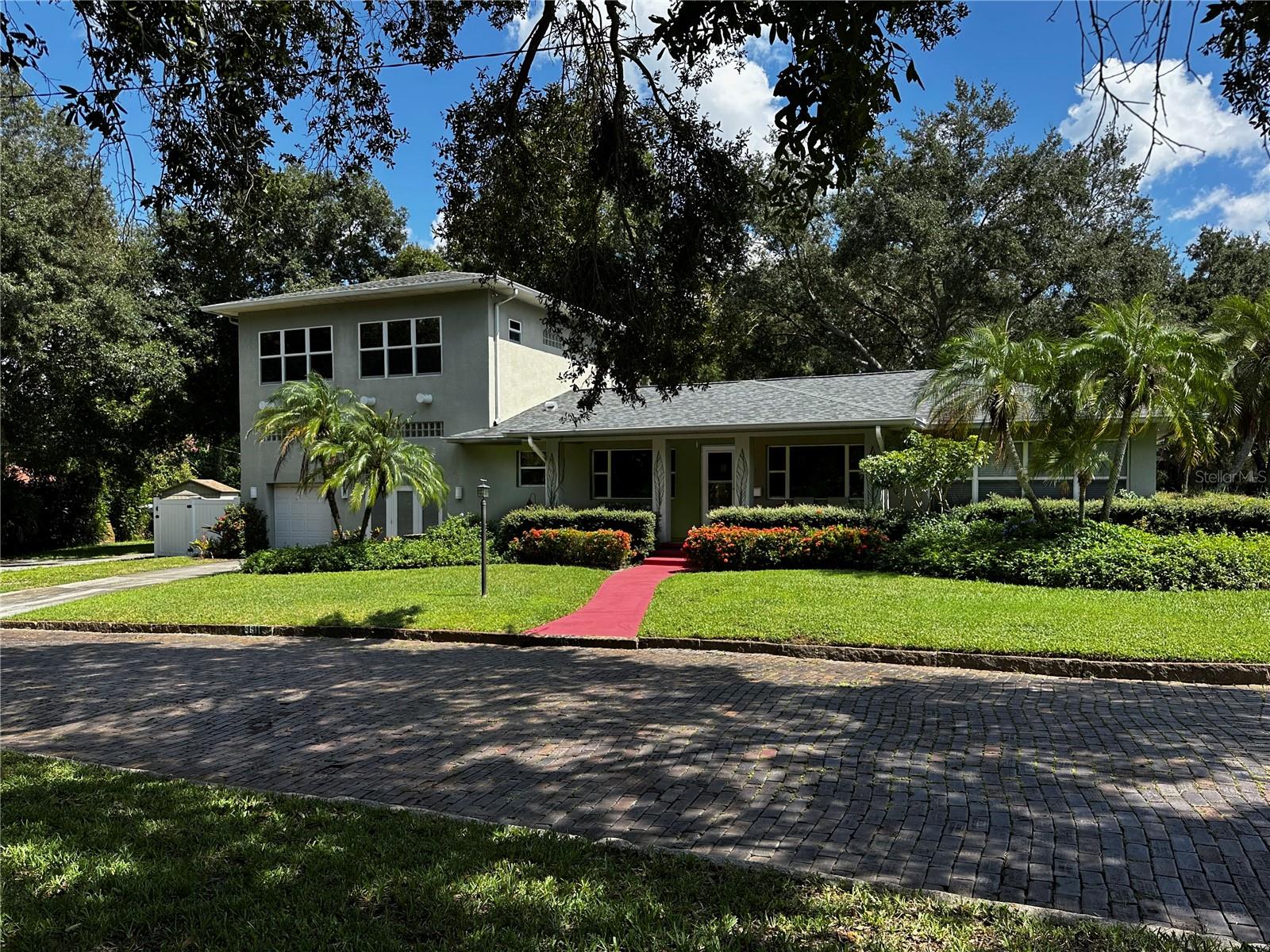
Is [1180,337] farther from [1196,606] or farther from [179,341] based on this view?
[179,341]

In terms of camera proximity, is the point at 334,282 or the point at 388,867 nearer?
the point at 388,867

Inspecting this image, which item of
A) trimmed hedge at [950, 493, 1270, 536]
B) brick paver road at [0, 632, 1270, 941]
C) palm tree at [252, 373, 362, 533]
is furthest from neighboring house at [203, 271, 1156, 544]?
brick paver road at [0, 632, 1270, 941]

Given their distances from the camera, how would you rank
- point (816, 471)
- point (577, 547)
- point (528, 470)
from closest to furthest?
point (577, 547)
point (816, 471)
point (528, 470)

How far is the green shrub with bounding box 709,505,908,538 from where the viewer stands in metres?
15.8

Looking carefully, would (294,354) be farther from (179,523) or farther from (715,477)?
(715,477)

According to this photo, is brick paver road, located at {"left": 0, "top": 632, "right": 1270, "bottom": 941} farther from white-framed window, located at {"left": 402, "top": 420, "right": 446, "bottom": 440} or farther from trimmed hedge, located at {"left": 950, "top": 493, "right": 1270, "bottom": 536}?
white-framed window, located at {"left": 402, "top": 420, "right": 446, "bottom": 440}

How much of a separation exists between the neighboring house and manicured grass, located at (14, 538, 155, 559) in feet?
24.2

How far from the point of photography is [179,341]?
28.7 meters

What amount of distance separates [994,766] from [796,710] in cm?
186

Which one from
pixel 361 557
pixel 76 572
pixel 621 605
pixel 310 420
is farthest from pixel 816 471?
pixel 76 572

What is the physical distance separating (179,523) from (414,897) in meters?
23.8

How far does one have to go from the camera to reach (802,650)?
9352mm

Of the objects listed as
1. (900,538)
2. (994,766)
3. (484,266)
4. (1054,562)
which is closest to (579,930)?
(994,766)

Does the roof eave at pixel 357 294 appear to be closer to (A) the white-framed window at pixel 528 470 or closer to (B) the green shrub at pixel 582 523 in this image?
(A) the white-framed window at pixel 528 470
